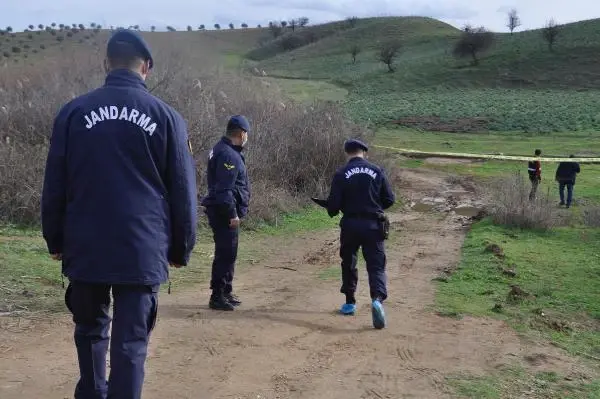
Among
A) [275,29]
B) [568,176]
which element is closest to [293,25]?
[275,29]

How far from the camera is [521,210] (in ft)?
45.6

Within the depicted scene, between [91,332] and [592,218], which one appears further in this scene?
[592,218]

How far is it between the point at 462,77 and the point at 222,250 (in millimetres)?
61856

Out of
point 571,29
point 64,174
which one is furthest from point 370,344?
point 571,29

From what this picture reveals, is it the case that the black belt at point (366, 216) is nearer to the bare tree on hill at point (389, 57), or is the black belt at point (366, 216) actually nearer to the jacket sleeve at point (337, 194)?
the jacket sleeve at point (337, 194)

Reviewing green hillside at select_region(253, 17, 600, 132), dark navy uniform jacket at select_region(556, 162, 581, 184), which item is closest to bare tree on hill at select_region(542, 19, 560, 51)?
green hillside at select_region(253, 17, 600, 132)

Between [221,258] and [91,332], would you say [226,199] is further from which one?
[91,332]

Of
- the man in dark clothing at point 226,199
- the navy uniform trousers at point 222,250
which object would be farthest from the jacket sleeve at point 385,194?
the navy uniform trousers at point 222,250

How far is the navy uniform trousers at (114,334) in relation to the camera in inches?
135

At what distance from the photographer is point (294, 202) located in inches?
599

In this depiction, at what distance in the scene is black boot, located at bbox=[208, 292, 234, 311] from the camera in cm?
703

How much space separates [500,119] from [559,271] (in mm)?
36494

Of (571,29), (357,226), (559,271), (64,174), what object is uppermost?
(571,29)

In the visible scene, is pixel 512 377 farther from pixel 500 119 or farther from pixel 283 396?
pixel 500 119
